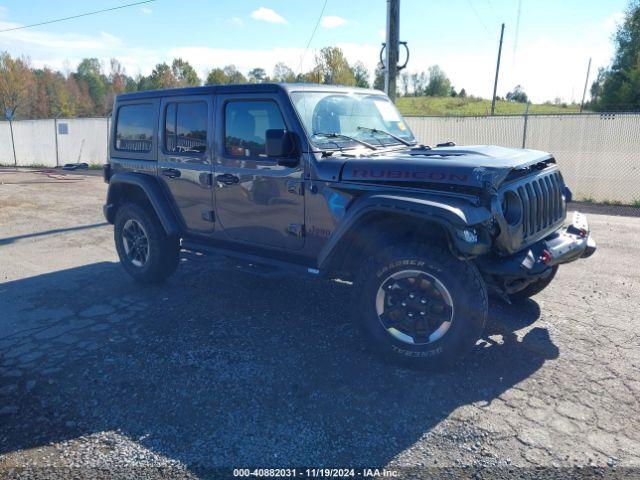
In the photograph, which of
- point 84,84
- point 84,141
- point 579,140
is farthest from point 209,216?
point 84,84

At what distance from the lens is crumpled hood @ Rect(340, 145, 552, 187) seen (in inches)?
129

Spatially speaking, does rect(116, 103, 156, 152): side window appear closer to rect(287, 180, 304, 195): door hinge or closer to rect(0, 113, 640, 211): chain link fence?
rect(287, 180, 304, 195): door hinge

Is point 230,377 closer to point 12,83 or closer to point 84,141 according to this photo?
point 84,141

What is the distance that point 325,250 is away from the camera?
3.74 meters

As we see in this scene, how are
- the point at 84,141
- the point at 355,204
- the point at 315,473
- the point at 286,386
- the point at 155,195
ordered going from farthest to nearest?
the point at 84,141 → the point at 155,195 → the point at 355,204 → the point at 286,386 → the point at 315,473

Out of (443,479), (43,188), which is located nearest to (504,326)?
(443,479)

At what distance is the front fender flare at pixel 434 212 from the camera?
122 inches

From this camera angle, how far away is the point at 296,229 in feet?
13.4

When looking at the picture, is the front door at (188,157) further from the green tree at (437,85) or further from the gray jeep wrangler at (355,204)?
the green tree at (437,85)

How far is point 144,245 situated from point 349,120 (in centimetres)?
265

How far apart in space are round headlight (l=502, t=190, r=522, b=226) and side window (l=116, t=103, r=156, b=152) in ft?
11.9

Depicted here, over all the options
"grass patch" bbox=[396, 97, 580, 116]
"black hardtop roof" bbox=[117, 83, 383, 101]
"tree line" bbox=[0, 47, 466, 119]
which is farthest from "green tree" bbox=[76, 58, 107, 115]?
"black hardtop roof" bbox=[117, 83, 383, 101]

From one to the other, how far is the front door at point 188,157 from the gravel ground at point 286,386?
2.55 ft

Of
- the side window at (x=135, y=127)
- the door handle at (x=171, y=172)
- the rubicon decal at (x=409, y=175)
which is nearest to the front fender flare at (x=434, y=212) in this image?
the rubicon decal at (x=409, y=175)
